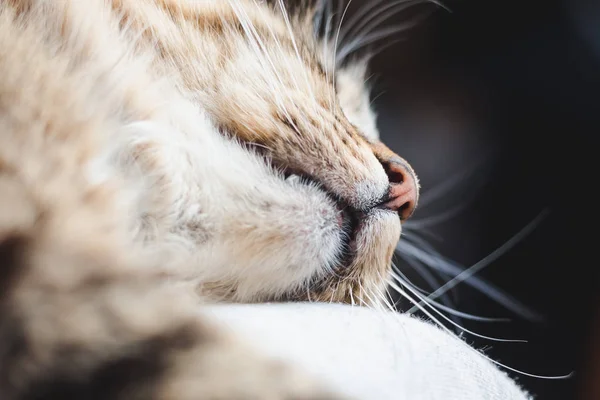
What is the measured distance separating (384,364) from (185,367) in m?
0.15

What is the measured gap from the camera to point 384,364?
446 mm

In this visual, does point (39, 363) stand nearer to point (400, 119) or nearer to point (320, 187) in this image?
point (320, 187)

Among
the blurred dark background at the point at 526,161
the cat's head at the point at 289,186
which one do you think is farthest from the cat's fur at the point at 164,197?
the blurred dark background at the point at 526,161

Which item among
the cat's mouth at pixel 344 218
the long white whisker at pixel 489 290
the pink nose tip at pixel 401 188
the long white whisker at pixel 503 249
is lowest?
the long white whisker at pixel 489 290

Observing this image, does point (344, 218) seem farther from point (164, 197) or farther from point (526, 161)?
point (526, 161)

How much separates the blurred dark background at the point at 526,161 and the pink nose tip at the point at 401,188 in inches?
17.4

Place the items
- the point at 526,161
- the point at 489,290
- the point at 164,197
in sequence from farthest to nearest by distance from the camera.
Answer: the point at 526,161
the point at 489,290
the point at 164,197

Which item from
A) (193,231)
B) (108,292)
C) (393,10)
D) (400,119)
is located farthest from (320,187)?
(400,119)

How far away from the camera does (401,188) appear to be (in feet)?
2.12

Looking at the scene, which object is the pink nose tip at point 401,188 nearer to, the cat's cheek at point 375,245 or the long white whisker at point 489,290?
the cat's cheek at point 375,245

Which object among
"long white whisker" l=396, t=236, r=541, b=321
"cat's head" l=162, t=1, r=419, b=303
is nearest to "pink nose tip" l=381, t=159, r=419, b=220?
"cat's head" l=162, t=1, r=419, b=303

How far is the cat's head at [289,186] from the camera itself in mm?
530

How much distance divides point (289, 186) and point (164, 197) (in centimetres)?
12

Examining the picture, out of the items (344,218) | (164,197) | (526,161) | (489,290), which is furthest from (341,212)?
(526,161)
